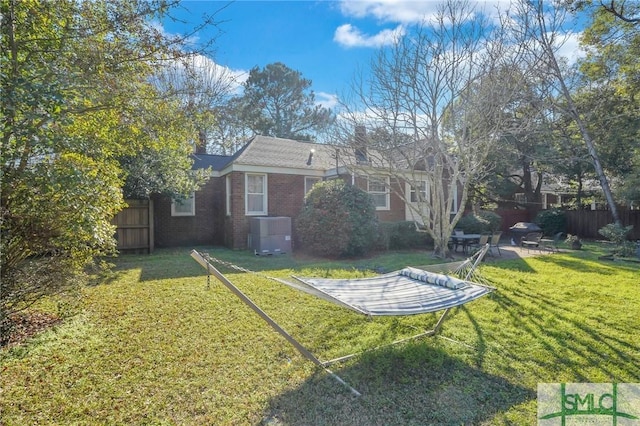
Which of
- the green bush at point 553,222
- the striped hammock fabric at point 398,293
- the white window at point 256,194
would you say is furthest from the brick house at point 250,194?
the green bush at point 553,222

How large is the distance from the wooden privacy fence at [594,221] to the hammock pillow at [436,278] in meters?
16.7

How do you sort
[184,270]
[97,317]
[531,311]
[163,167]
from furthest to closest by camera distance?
[163,167] < [184,270] < [531,311] < [97,317]

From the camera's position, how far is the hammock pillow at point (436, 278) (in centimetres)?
400

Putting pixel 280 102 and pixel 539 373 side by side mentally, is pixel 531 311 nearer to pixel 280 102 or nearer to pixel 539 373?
pixel 539 373

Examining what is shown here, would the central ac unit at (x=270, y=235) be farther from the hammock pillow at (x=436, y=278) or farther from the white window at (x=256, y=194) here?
the hammock pillow at (x=436, y=278)

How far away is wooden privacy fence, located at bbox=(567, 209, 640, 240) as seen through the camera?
15.3 m

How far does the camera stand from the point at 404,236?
12.1 metres

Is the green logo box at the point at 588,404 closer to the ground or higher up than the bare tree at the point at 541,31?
closer to the ground

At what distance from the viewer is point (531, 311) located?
529 centimetres

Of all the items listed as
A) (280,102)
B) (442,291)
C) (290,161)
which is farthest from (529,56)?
(280,102)

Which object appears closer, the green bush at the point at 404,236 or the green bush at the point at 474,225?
the green bush at the point at 404,236

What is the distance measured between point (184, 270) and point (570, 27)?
50.0ft

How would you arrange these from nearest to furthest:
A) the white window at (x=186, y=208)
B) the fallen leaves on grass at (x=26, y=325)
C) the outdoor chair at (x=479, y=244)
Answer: the fallen leaves on grass at (x=26, y=325) < the outdoor chair at (x=479, y=244) < the white window at (x=186, y=208)

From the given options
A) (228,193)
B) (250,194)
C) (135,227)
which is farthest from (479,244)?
(135,227)
